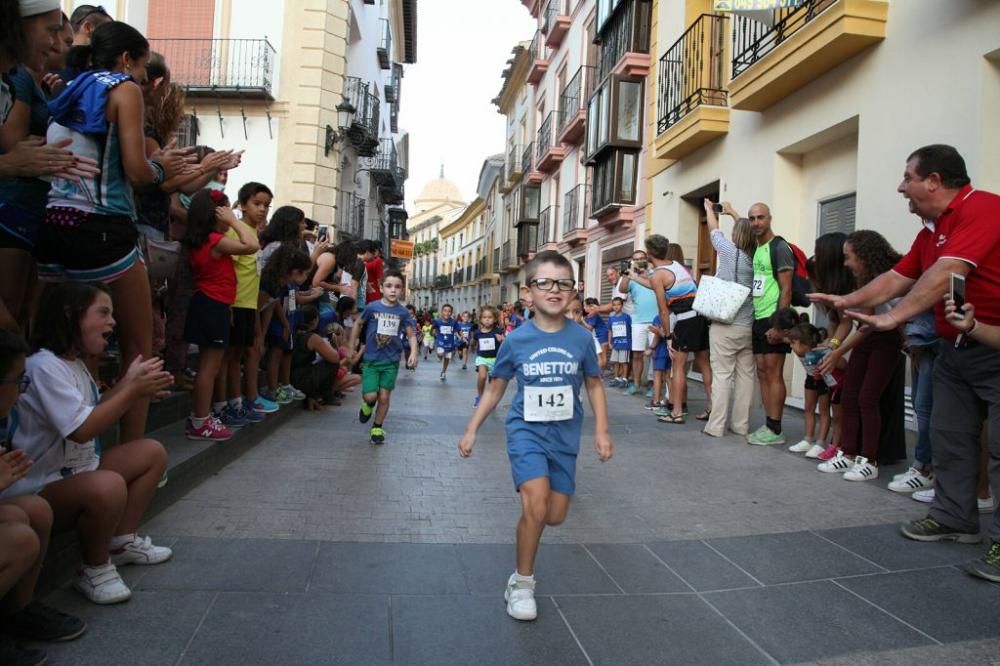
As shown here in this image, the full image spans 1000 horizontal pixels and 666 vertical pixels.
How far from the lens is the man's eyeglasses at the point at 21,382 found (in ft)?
7.68

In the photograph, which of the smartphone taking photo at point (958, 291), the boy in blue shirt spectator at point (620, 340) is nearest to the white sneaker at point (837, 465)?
the smartphone taking photo at point (958, 291)

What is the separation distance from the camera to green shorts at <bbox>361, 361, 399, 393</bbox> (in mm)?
6891

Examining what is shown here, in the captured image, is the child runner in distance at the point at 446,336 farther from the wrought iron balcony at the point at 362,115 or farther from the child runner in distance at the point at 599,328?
the wrought iron balcony at the point at 362,115

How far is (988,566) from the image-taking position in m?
3.37

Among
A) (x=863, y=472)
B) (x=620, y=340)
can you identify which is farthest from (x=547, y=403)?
(x=620, y=340)

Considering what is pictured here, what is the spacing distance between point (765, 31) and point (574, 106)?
14.2 metres

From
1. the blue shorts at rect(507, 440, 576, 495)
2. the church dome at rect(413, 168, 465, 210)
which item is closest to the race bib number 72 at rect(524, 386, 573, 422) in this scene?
the blue shorts at rect(507, 440, 576, 495)

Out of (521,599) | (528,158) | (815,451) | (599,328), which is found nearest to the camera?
(521,599)

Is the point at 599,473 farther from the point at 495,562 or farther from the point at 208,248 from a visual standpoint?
the point at 208,248

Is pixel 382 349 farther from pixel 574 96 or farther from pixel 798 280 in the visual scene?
pixel 574 96

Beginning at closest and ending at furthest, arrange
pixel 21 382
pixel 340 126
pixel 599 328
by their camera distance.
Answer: pixel 21 382, pixel 599 328, pixel 340 126

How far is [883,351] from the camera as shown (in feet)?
17.4

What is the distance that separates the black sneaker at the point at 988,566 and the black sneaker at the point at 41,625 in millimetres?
3801

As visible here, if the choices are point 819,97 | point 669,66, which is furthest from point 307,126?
point 819,97
